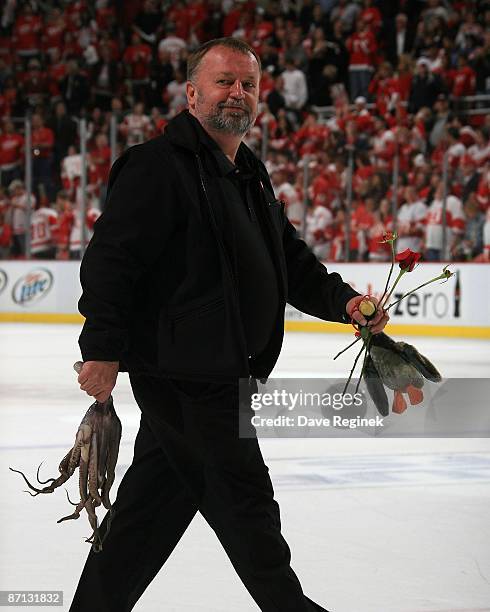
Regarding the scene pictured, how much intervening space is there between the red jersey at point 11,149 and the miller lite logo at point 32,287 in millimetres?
1620

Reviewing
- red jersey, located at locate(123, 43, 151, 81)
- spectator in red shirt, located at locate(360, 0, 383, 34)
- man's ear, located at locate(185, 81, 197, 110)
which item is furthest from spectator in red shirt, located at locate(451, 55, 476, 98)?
man's ear, located at locate(185, 81, 197, 110)

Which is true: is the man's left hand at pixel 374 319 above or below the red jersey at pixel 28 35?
below

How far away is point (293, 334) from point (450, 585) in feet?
37.3

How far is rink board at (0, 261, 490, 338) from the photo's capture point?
1435 cm

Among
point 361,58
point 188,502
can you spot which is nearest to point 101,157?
point 361,58

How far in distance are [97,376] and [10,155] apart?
14965 millimetres

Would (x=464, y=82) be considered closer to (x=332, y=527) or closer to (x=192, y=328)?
(x=332, y=527)

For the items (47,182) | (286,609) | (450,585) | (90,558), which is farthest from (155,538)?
(47,182)

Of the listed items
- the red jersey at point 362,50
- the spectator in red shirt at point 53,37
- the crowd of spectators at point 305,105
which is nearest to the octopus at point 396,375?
the crowd of spectators at point 305,105

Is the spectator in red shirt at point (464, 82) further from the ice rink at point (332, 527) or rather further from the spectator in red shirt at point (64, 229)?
the ice rink at point (332, 527)

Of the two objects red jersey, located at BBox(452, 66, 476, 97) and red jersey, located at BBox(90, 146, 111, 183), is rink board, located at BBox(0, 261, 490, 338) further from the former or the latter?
red jersey, located at BBox(452, 66, 476, 97)

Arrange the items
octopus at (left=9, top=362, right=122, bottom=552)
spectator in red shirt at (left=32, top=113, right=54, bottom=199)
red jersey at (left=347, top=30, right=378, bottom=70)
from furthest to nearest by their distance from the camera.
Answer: red jersey at (left=347, top=30, right=378, bottom=70)
spectator in red shirt at (left=32, top=113, right=54, bottom=199)
octopus at (left=9, top=362, right=122, bottom=552)

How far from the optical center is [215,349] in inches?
106

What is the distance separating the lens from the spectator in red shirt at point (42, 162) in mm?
16844
